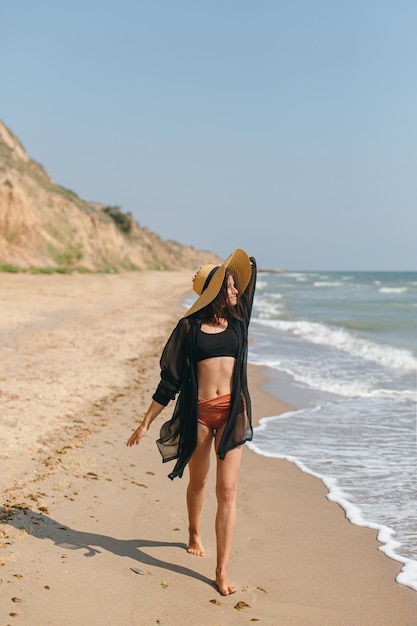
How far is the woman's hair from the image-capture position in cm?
407

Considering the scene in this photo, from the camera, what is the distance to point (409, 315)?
29016 millimetres

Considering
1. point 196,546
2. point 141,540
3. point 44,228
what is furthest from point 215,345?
point 44,228

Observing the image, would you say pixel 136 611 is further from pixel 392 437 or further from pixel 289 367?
pixel 289 367

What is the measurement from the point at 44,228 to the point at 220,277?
4015 cm

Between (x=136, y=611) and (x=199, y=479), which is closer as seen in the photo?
(x=136, y=611)

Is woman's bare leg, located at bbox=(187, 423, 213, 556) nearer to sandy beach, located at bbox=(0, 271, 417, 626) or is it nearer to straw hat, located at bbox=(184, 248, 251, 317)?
sandy beach, located at bbox=(0, 271, 417, 626)

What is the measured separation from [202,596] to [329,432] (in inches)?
174

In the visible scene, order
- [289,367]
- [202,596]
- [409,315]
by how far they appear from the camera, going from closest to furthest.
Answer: [202,596]
[289,367]
[409,315]

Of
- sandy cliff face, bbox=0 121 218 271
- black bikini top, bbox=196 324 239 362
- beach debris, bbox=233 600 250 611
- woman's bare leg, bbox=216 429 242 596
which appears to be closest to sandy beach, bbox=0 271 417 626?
beach debris, bbox=233 600 250 611

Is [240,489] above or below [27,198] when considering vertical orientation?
below

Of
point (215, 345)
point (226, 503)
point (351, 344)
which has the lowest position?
point (351, 344)

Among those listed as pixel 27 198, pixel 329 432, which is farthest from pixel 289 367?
pixel 27 198

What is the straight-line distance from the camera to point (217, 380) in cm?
405

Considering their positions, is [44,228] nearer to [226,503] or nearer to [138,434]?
[138,434]
